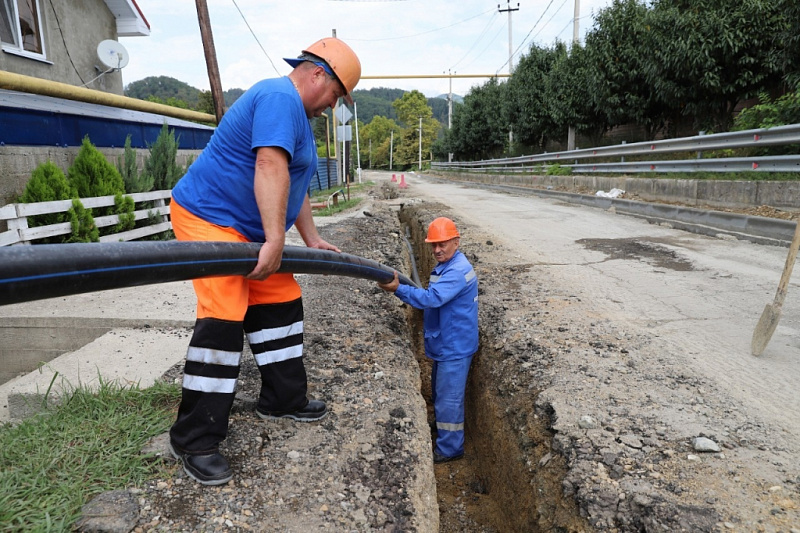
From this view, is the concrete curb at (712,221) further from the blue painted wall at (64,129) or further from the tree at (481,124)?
the tree at (481,124)

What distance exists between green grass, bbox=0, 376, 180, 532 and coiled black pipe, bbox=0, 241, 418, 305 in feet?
2.76

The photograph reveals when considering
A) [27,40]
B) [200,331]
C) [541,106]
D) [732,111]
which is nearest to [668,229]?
[732,111]

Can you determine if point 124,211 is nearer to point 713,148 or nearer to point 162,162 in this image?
point 162,162

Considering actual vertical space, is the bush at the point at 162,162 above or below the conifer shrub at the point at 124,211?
above

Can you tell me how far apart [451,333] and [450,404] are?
24.3 inches

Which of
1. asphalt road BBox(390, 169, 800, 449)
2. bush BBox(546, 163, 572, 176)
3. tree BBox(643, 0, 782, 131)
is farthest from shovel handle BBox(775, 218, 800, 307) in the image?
bush BBox(546, 163, 572, 176)

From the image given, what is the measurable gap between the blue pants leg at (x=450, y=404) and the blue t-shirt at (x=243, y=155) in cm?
248

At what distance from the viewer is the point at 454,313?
13.9 feet

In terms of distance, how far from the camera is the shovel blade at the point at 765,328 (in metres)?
3.30

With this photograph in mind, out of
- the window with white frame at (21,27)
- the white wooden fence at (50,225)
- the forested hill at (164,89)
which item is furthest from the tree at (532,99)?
the forested hill at (164,89)

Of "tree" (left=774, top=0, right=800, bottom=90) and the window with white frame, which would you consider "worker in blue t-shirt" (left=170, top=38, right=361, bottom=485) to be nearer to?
the window with white frame

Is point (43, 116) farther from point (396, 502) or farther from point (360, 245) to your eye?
point (396, 502)

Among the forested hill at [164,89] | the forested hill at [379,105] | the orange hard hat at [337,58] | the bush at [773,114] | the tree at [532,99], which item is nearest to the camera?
the orange hard hat at [337,58]

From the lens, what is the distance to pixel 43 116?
21.5 ft
